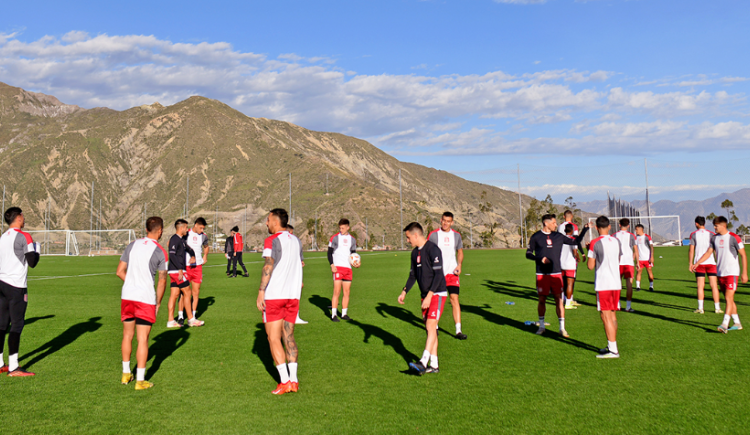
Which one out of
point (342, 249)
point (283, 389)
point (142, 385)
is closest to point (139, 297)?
point (142, 385)

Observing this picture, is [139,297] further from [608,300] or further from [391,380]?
[608,300]

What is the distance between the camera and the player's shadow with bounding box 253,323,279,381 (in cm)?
700

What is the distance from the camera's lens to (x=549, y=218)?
960 cm

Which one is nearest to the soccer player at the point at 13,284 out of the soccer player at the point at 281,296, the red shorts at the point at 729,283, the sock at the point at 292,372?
the soccer player at the point at 281,296

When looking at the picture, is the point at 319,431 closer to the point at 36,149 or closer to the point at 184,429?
the point at 184,429

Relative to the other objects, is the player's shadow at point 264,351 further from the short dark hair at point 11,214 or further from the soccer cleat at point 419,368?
the short dark hair at point 11,214

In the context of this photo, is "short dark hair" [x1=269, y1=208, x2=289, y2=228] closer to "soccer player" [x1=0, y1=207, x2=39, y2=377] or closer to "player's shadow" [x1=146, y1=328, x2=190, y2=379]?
"player's shadow" [x1=146, y1=328, x2=190, y2=379]

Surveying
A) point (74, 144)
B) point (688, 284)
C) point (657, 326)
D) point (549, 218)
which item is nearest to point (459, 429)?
point (549, 218)

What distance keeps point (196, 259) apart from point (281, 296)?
230 inches

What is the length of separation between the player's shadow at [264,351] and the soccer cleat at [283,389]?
0.69m

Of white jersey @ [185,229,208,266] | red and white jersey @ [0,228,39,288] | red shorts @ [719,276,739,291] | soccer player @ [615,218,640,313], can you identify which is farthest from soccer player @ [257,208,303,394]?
soccer player @ [615,218,640,313]

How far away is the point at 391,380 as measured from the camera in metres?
6.45

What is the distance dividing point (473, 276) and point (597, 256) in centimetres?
1438

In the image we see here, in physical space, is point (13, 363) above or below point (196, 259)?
below
